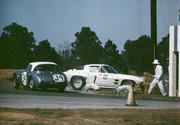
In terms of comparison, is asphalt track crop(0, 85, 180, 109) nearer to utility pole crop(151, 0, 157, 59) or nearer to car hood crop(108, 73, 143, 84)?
car hood crop(108, 73, 143, 84)

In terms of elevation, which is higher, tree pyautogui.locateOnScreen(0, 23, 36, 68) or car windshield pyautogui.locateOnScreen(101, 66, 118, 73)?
tree pyautogui.locateOnScreen(0, 23, 36, 68)

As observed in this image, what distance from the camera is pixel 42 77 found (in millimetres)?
19797

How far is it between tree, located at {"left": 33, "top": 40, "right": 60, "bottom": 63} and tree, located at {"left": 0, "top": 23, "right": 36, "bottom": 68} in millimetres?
1029

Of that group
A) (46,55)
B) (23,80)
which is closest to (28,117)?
(23,80)

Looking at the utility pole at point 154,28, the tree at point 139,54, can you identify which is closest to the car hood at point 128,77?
the utility pole at point 154,28

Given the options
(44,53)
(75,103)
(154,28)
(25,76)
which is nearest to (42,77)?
(25,76)

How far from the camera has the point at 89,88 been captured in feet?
69.4

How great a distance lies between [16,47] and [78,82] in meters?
36.9

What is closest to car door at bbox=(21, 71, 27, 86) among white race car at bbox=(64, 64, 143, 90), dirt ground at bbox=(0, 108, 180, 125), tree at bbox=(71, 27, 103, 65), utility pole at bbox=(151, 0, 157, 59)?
white race car at bbox=(64, 64, 143, 90)

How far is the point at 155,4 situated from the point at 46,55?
120 ft

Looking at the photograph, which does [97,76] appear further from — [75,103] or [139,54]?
[139,54]

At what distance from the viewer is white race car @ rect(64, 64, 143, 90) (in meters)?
21.9

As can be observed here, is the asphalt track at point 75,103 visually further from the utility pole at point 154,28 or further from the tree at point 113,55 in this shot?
the tree at point 113,55

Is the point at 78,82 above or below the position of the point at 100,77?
below
